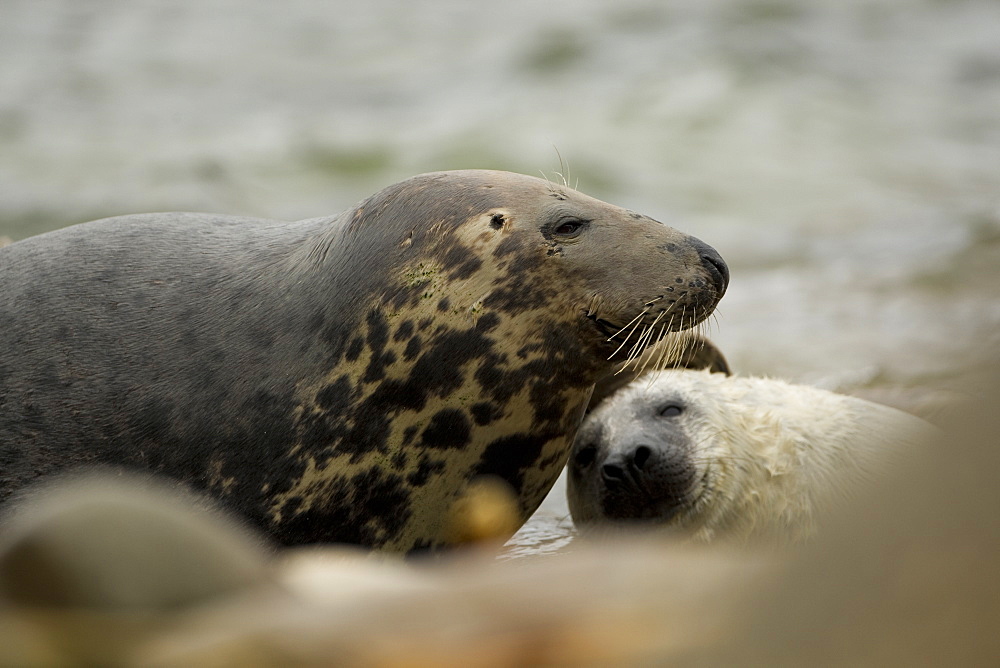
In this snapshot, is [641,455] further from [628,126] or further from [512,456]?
[628,126]

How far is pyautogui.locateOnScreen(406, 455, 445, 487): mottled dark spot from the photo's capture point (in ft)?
10.9

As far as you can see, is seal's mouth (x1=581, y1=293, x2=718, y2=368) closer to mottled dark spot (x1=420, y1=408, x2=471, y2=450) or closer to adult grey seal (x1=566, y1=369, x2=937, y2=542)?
mottled dark spot (x1=420, y1=408, x2=471, y2=450)

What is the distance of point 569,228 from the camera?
11.4ft

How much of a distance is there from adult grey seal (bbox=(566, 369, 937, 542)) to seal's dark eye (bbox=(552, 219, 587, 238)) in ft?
3.54

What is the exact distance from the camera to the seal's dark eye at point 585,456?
4.76m

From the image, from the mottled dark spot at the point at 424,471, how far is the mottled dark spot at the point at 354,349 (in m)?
0.35

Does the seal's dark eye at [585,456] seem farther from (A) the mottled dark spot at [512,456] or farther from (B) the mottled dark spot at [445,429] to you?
(B) the mottled dark spot at [445,429]

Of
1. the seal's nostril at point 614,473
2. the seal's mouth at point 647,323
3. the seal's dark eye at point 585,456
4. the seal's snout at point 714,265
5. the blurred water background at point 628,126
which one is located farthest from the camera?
the blurred water background at point 628,126

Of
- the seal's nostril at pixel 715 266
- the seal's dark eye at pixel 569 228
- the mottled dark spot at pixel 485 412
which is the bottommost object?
the mottled dark spot at pixel 485 412

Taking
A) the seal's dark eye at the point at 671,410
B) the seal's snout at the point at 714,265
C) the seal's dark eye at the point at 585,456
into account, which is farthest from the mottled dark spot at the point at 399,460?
the seal's dark eye at the point at 671,410

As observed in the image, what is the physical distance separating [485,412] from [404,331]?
Answer: 330mm

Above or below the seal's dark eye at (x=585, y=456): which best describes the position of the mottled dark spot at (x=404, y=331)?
above

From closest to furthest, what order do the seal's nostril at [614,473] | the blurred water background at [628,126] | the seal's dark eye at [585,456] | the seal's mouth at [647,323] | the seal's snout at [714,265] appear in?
the seal's mouth at [647,323]
the seal's snout at [714,265]
the seal's nostril at [614,473]
the seal's dark eye at [585,456]
the blurred water background at [628,126]

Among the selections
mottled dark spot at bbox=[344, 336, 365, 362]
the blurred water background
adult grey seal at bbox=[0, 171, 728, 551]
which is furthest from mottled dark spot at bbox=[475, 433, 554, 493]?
the blurred water background
